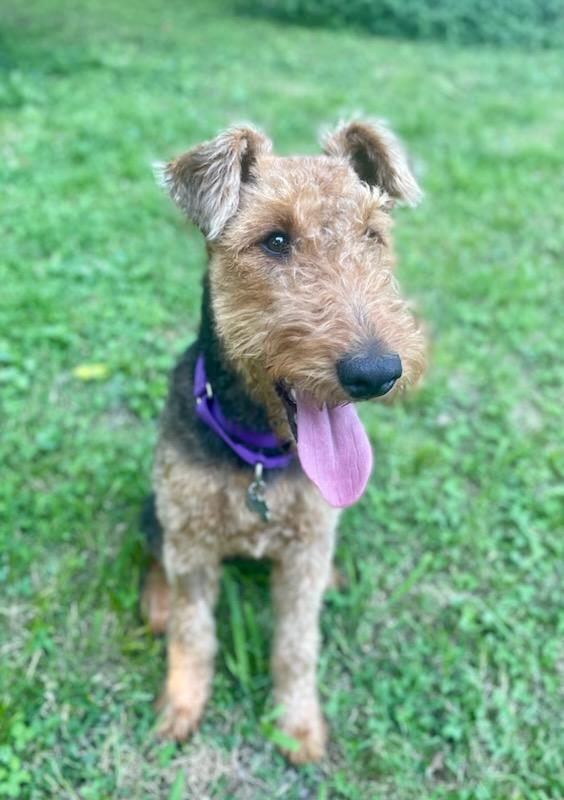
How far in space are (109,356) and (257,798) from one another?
2.74m

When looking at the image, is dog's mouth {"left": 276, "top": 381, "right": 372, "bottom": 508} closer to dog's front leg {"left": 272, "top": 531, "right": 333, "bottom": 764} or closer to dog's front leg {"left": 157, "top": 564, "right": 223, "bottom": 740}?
dog's front leg {"left": 272, "top": 531, "right": 333, "bottom": 764}

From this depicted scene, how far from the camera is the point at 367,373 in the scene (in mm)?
2051

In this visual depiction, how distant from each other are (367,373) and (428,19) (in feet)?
35.3

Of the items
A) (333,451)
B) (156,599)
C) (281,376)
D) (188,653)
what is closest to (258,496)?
(333,451)

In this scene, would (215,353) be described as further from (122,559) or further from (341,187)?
(122,559)

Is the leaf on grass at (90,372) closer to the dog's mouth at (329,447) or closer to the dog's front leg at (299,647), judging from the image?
the dog's front leg at (299,647)

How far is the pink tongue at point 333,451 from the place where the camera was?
2.37 meters

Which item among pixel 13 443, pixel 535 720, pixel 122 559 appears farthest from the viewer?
pixel 13 443

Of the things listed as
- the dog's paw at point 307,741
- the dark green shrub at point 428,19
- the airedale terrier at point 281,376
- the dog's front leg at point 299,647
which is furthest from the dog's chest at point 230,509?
the dark green shrub at point 428,19

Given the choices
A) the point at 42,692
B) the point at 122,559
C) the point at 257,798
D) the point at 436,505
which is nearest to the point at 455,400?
the point at 436,505

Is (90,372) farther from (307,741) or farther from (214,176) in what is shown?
(307,741)

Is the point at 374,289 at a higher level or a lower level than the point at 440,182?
higher

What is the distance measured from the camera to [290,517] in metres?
2.77

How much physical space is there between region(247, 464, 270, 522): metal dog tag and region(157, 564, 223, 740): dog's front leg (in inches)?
21.4
